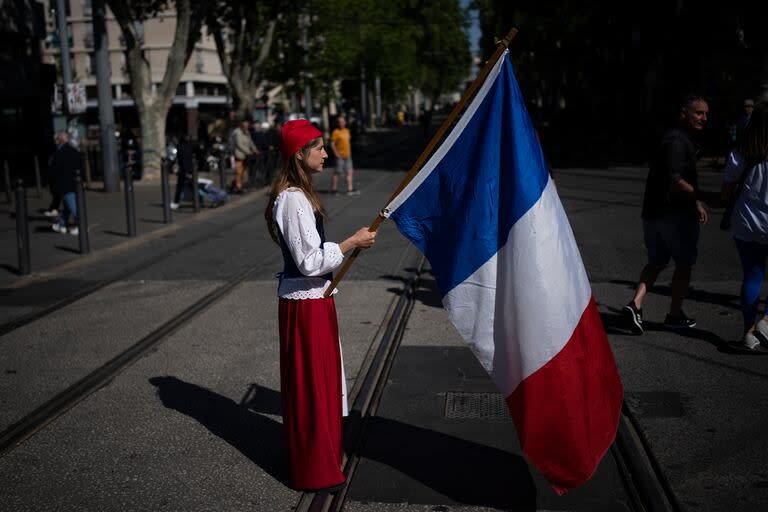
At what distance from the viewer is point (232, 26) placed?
3041 centimetres

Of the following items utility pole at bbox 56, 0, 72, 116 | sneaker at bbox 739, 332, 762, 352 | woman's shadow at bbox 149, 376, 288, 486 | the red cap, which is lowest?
woman's shadow at bbox 149, 376, 288, 486

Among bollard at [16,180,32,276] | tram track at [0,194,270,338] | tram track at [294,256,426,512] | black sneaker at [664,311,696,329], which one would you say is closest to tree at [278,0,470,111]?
tram track at [0,194,270,338]

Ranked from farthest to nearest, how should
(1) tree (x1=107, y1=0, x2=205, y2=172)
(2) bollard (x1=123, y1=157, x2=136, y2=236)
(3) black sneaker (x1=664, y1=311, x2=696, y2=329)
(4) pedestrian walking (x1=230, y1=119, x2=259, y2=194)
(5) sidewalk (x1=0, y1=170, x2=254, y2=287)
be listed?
(1) tree (x1=107, y1=0, x2=205, y2=172)
(4) pedestrian walking (x1=230, y1=119, x2=259, y2=194)
(2) bollard (x1=123, y1=157, x2=136, y2=236)
(5) sidewalk (x1=0, y1=170, x2=254, y2=287)
(3) black sneaker (x1=664, y1=311, x2=696, y2=329)

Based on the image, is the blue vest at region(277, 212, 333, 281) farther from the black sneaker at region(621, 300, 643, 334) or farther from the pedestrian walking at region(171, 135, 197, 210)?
the pedestrian walking at region(171, 135, 197, 210)

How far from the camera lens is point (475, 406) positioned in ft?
18.5

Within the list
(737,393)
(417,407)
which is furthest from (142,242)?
(737,393)

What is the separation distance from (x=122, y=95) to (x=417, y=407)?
66.7 m

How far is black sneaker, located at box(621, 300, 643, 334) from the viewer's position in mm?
7211

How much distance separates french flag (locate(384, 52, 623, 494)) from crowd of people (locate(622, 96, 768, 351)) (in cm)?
292

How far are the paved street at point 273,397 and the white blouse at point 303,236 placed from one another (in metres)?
1.16

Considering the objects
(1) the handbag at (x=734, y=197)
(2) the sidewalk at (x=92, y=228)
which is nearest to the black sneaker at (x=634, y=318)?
(1) the handbag at (x=734, y=197)

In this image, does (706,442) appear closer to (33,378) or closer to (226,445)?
(226,445)

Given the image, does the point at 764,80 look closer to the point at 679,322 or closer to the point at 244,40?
the point at 679,322

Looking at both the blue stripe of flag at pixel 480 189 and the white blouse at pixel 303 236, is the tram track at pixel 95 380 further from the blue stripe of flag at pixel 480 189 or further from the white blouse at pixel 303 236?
the blue stripe of flag at pixel 480 189
